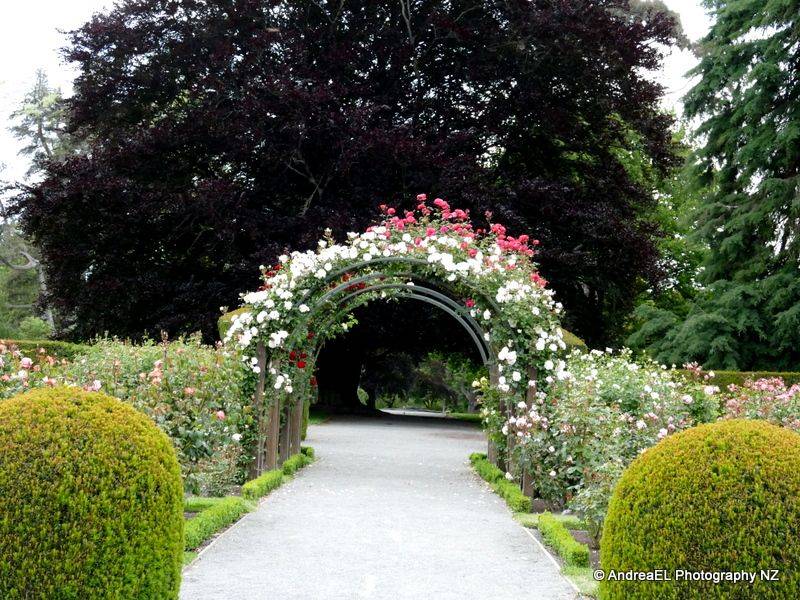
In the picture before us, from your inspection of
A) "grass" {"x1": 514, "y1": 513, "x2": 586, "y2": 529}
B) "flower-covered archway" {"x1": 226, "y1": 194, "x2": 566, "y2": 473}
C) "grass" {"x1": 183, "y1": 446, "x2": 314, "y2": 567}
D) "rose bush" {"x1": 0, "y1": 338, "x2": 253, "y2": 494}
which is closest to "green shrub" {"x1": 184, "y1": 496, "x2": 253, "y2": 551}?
"grass" {"x1": 183, "y1": 446, "x2": 314, "y2": 567}

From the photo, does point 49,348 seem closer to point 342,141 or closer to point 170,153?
point 170,153

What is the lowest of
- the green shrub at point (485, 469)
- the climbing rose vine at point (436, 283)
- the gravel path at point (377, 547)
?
the gravel path at point (377, 547)

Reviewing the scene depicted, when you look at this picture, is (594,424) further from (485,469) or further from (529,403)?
(485,469)

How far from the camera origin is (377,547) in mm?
6430

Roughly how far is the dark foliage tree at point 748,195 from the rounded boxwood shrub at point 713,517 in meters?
14.9

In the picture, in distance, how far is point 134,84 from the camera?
18359 mm

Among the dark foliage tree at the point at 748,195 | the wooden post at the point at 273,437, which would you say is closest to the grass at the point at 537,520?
the wooden post at the point at 273,437

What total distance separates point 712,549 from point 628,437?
3.17 metres

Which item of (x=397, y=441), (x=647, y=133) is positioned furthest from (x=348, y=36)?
(x=397, y=441)

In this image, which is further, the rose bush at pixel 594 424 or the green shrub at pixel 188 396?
the green shrub at pixel 188 396

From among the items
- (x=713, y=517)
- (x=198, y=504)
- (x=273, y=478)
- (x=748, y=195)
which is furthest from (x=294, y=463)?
(x=748, y=195)

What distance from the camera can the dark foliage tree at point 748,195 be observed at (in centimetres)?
1806

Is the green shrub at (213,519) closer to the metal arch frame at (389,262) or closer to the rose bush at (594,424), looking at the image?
the rose bush at (594,424)

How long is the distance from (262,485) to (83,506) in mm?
5358
